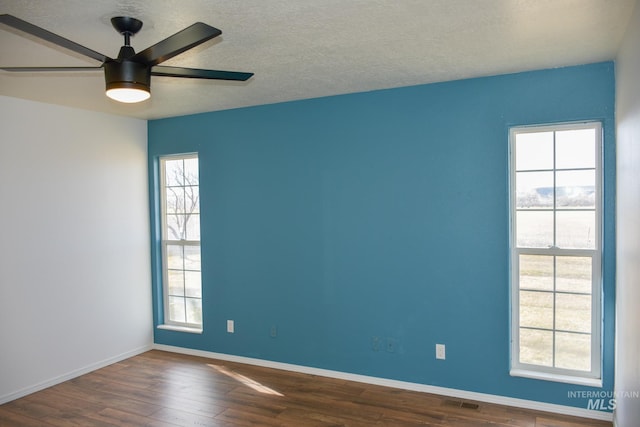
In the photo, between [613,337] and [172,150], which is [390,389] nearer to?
[613,337]

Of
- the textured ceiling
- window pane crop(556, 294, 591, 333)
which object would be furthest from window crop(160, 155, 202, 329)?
window pane crop(556, 294, 591, 333)

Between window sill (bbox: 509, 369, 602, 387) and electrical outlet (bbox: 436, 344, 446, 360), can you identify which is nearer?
window sill (bbox: 509, 369, 602, 387)

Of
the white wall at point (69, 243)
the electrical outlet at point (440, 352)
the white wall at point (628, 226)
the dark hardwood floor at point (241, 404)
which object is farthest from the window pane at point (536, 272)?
the white wall at point (69, 243)

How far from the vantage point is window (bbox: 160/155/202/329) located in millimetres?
4863

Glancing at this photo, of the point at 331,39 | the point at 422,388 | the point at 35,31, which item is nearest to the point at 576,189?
the point at 422,388

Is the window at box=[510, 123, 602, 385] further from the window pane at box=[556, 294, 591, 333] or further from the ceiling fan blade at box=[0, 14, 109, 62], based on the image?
the ceiling fan blade at box=[0, 14, 109, 62]

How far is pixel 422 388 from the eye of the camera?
3688 millimetres

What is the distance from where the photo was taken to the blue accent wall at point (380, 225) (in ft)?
11.1

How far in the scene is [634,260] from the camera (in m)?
2.17

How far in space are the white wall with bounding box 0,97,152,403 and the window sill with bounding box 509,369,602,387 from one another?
3812mm

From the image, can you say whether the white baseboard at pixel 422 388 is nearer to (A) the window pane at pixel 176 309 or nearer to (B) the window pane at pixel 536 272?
(A) the window pane at pixel 176 309

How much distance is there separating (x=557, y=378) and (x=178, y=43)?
3314mm

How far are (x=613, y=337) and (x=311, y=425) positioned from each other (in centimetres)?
219

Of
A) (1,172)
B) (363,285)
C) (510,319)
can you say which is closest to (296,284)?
(363,285)
